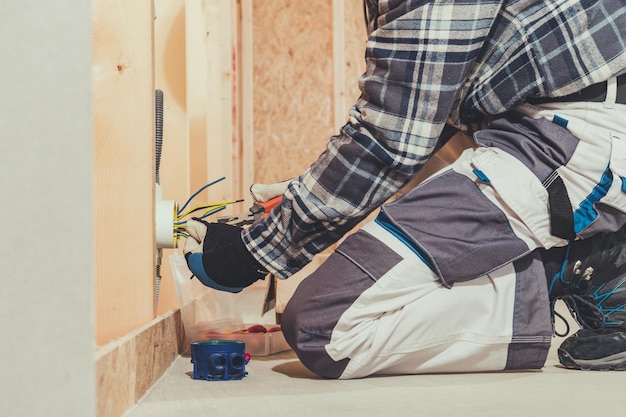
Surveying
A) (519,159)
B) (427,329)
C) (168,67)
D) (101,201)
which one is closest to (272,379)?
(427,329)

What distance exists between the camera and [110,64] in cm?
122

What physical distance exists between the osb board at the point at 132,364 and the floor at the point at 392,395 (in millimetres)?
28

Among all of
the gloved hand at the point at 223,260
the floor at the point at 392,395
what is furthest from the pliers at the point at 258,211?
the floor at the point at 392,395

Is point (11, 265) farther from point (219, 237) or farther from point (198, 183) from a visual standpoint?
point (198, 183)

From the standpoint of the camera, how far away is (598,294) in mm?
1564

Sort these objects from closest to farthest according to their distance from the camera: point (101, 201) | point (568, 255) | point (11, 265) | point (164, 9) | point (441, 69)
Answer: point (11, 265) < point (101, 201) < point (441, 69) < point (568, 255) < point (164, 9)

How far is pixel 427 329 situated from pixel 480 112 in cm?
45

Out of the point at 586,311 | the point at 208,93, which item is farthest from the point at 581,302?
the point at 208,93

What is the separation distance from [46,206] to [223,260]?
728 millimetres

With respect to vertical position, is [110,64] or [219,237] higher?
[110,64]

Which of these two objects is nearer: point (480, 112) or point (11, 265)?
point (11, 265)

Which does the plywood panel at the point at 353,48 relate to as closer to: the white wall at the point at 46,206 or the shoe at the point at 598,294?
the shoe at the point at 598,294

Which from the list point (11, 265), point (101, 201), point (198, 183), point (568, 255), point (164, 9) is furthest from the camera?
point (198, 183)

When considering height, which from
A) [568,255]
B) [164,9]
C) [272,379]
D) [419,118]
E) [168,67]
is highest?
[164,9]
